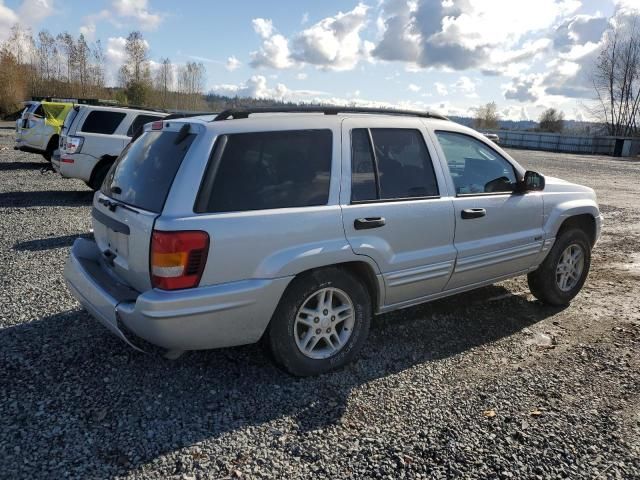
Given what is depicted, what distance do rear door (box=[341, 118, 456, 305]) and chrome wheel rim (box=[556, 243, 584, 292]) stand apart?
1.75 metres

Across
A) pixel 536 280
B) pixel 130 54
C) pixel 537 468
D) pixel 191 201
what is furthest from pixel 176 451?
pixel 130 54

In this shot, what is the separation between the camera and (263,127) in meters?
3.43

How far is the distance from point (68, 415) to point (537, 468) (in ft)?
9.01

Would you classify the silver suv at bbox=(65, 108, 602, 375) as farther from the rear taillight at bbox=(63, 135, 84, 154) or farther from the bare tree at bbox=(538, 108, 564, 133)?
the bare tree at bbox=(538, 108, 564, 133)

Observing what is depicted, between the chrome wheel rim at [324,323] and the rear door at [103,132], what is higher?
the rear door at [103,132]

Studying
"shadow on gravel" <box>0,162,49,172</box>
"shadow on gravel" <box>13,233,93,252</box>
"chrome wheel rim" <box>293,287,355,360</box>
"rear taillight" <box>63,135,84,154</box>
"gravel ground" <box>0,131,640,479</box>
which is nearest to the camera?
"gravel ground" <box>0,131,640,479</box>

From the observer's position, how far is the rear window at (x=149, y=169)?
326 cm

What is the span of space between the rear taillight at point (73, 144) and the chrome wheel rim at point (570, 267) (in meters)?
8.97

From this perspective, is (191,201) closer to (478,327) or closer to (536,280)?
(478,327)

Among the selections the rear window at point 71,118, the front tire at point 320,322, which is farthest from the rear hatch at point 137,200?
the rear window at point 71,118

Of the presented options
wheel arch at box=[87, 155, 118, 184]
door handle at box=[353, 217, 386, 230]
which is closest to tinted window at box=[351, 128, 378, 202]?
door handle at box=[353, 217, 386, 230]

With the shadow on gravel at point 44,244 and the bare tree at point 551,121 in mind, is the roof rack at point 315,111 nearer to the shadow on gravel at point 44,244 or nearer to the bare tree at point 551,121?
the shadow on gravel at point 44,244

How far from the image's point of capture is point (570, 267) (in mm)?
5359

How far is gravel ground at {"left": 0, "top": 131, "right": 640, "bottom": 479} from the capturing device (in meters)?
2.83
